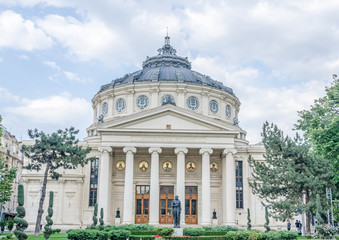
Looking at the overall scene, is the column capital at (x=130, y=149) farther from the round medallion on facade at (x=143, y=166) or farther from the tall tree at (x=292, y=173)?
the tall tree at (x=292, y=173)

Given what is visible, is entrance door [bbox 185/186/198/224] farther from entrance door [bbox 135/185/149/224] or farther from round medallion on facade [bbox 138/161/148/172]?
round medallion on facade [bbox 138/161/148/172]

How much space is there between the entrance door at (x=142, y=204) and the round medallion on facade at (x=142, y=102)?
1286 centimetres

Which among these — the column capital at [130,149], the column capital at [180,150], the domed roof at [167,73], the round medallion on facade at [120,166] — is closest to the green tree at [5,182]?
the column capital at [130,149]

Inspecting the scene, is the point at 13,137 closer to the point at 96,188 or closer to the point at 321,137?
the point at 96,188

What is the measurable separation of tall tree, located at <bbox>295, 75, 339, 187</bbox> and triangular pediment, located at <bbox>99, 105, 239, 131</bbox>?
31.7 feet

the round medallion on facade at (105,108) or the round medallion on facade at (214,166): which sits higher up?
the round medallion on facade at (105,108)

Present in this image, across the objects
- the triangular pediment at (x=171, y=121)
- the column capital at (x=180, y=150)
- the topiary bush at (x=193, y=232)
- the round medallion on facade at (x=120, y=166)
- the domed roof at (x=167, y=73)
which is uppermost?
the domed roof at (x=167, y=73)

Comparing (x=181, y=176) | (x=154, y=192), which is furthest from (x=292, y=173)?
(x=154, y=192)

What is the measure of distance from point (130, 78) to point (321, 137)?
3253cm

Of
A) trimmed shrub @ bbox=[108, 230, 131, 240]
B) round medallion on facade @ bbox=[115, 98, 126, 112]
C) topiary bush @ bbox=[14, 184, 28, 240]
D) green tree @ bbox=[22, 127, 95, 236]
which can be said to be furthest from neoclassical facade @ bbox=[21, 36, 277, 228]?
topiary bush @ bbox=[14, 184, 28, 240]

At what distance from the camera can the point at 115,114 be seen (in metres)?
57.5

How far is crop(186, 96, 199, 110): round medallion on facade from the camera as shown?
56388mm

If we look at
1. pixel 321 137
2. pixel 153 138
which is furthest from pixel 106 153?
pixel 321 137

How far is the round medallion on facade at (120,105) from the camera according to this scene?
57.2m
